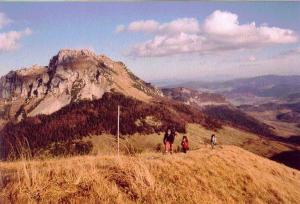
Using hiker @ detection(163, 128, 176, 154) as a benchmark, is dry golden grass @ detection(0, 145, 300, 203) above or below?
above

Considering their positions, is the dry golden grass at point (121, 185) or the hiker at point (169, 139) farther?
the hiker at point (169, 139)

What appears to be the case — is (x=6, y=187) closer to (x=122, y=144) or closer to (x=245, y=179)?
(x=122, y=144)

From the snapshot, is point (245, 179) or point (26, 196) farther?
point (245, 179)

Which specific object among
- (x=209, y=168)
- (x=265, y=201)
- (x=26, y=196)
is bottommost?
(x=265, y=201)

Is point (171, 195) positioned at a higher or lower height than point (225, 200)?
higher

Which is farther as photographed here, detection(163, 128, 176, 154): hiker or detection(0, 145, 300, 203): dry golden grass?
detection(163, 128, 176, 154): hiker

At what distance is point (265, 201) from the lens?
15.9m

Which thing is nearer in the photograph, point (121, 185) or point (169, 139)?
point (121, 185)

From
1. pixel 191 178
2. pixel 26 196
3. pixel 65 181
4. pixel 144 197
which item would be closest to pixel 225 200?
pixel 191 178

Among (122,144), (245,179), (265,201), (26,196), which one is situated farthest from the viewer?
(245,179)

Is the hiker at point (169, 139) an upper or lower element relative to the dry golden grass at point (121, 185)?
lower

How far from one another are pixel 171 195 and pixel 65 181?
3.10m

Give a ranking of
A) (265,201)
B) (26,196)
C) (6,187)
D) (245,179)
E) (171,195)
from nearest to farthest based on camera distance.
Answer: (26,196) < (6,187) < (171,195) < (265,201) < (245,179)

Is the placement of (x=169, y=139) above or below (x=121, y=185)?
below
